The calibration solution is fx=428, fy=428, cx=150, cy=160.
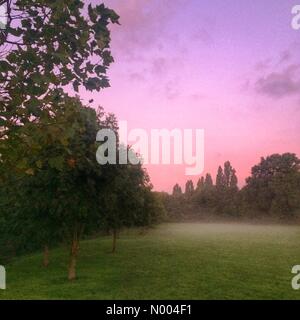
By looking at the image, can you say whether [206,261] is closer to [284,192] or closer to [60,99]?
[60,99]

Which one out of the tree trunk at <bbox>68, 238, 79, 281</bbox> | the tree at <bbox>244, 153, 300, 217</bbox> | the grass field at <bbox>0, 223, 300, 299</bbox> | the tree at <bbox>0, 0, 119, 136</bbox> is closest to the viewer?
the tree at <bbox>0, 0, 119, 136</bbox>

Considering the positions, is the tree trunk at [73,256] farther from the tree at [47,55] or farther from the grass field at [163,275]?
the tree at [47,55]

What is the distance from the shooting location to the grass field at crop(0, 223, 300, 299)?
80.6ft

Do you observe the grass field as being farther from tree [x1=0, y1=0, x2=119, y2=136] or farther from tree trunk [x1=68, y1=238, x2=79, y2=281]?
tree [x1=0, y1=0, x2=119, y2=136]

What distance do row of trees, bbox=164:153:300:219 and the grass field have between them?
75297mm

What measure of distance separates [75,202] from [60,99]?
1855cm

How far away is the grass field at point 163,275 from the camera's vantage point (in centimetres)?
2456

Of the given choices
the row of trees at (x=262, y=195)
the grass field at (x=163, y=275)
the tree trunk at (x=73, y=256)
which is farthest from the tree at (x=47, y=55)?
the row of trees at (x=262, y=195)

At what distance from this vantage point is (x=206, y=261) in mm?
38375

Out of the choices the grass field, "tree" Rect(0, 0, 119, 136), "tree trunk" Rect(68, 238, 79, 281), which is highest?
"tree" Rect(0, 0, 119, 136)

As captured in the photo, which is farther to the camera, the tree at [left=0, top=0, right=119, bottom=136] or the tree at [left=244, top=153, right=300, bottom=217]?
the tree at [left=244, top=153, right=300, bottom=217]

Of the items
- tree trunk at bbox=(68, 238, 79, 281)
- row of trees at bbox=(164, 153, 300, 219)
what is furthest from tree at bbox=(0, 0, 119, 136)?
row of trees at bbox=(164, 153, 300, 219)

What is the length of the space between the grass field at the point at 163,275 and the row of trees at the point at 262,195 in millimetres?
75297

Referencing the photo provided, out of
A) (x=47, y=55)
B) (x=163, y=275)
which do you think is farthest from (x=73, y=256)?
(x=47, y=55)
